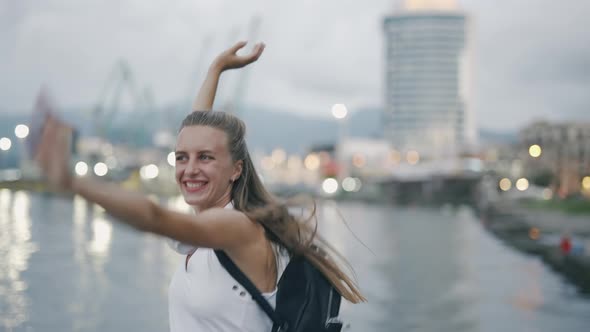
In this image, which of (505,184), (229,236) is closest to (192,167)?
(229,236)

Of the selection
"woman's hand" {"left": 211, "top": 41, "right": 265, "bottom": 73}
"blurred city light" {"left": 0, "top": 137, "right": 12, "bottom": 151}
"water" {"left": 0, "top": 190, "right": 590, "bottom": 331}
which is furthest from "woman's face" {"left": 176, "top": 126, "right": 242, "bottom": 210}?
"blurred city light" {"left": 0, "top": 137, "right": 12, "bottom": 151}

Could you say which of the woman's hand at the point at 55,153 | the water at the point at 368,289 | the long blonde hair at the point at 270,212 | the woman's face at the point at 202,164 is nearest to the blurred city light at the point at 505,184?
the water at the point at 368,289

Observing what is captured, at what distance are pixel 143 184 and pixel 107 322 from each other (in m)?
122

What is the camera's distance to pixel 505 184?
127 meters

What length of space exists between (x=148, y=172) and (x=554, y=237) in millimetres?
92236

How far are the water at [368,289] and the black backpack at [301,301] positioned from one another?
1.99 meters

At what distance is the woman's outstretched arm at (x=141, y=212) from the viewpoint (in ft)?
6.08

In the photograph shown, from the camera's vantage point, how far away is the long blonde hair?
8.73 feet

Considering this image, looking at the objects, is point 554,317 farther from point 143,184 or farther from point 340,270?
point 143,184

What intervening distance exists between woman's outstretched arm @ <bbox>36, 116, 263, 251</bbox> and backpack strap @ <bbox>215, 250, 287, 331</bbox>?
0.17ft

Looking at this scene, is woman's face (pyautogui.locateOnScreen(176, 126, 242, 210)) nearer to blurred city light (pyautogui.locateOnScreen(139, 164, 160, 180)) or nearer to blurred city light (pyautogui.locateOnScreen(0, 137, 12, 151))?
blurred city light (pyautogui.locateOnScreen(0, 137, 12, 151))

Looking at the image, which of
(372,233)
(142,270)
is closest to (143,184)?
(372,233)

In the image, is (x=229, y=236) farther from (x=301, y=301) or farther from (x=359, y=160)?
(x=359, y=160)

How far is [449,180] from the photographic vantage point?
131m
